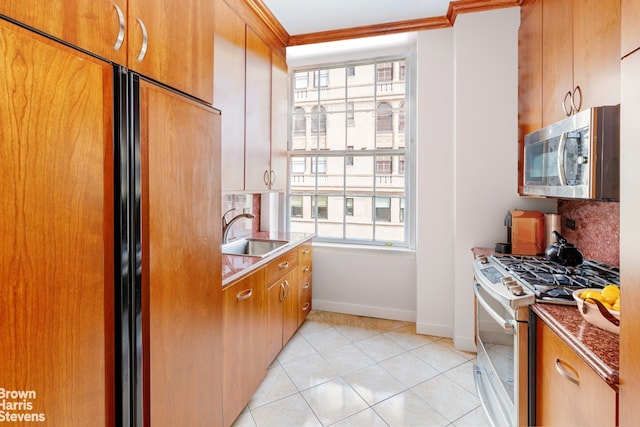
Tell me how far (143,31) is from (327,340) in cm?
251

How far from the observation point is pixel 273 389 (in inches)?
82.7

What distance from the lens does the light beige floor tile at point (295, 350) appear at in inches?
97.4

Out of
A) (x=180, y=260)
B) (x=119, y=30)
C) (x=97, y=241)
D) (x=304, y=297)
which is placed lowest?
(x=304, y=297)

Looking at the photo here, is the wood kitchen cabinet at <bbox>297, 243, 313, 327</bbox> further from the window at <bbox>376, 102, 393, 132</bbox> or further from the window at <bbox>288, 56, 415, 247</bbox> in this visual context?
the window at <bbox>376, 102, 393, 132</bbox>

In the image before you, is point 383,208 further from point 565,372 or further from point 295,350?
point 565,372

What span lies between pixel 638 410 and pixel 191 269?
134 centimetres

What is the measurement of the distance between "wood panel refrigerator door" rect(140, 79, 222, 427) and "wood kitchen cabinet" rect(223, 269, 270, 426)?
0.16m

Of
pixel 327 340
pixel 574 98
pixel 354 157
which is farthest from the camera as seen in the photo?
pixel 354 157

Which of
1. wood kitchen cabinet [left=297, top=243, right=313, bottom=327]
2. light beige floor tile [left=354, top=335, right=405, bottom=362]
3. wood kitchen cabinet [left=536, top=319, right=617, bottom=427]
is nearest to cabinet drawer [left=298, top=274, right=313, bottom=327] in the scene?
wood kitchen cabinet [left=297, top=243, right=313, bottom=327]

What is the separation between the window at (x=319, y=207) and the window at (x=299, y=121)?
0.76 meters

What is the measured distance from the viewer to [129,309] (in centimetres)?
96

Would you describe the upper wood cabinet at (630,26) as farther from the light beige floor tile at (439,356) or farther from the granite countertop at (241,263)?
the light beige floor tile at (439,356)

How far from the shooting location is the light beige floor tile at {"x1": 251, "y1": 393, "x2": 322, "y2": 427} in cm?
180

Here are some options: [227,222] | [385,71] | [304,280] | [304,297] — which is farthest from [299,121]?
[304,297]
